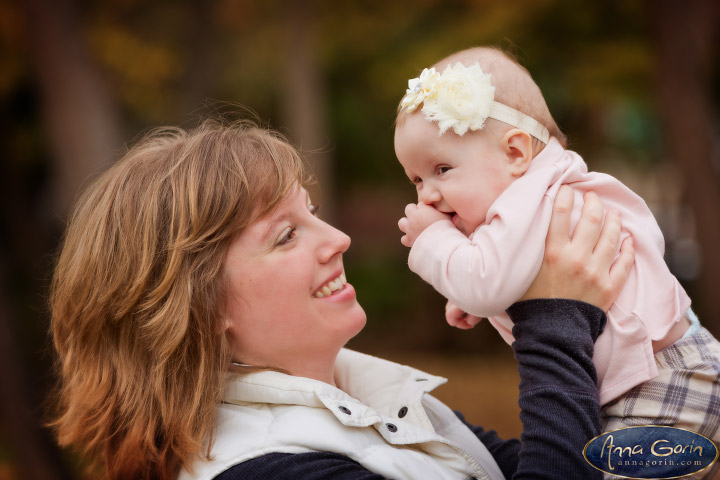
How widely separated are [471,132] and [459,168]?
98 mm

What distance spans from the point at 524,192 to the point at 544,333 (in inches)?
13.8

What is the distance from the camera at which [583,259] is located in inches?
73.0

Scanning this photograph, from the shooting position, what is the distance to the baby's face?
1.98 meters

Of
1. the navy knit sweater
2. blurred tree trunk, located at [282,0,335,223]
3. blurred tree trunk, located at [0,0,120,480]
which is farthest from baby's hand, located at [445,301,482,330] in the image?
blurred tree trunk, located at [282,0,335,223]

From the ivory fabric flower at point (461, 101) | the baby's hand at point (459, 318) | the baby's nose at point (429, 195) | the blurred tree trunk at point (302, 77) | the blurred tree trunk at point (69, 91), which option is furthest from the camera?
the blurred tree trunk at point (302, 77)

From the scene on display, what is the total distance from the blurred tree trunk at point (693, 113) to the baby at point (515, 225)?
572cm

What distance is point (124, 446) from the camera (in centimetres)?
207

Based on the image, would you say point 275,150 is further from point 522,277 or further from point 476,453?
point 476,453

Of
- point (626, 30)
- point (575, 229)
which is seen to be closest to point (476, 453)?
point (575, 229)

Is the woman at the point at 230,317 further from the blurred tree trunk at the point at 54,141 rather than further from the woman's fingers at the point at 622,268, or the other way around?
the blurred tree trunk at the point at 54,141

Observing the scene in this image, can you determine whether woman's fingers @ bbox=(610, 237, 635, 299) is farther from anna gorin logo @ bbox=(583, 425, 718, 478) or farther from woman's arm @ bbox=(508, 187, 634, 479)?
anna gorin logo @ bbox=(583, 425, 718, 478)

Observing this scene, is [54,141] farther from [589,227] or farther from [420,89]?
[589,227]

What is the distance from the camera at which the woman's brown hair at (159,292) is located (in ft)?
6.58

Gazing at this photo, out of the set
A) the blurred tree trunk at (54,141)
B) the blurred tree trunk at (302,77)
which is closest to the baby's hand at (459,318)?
the blurred tree trunk at (54,141)
